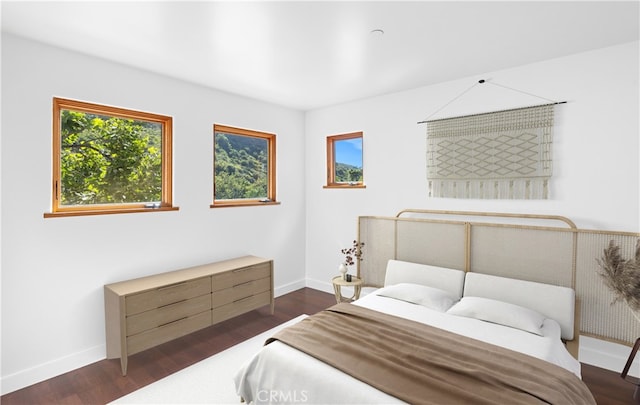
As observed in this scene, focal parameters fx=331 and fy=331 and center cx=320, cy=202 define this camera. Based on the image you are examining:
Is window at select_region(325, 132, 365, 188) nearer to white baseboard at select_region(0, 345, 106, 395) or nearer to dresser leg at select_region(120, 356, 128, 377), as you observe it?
dresser leg at select_region(120, 356, 128, 377)

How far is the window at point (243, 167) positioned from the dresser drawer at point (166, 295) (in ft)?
3.20

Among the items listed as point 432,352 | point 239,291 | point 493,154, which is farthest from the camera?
point 239,291

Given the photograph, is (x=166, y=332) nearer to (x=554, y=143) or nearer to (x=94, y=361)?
(x=94, y=361)

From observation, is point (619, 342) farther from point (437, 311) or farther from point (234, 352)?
point (234, 352)

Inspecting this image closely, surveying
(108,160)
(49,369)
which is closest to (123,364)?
(49,369)

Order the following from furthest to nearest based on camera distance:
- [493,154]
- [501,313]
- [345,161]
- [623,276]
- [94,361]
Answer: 1. [345,161]
2. [493,154]
3. [94,361]
4. [501,313]
5. [623,276]

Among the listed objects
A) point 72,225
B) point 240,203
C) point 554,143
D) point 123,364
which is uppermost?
point 554,143

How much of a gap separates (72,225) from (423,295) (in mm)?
3016

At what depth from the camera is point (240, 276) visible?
11.5 ft

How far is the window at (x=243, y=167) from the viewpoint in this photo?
12.8 feet

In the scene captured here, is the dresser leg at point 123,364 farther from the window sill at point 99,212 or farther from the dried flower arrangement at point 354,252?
the dried flower arrangement at point 354,252

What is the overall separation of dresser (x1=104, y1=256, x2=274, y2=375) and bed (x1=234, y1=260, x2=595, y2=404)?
3.45 ft

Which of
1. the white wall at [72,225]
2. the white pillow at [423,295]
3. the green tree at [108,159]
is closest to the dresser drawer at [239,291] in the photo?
the white wall at [72,225]

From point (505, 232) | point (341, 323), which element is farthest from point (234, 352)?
point (505, 232)
